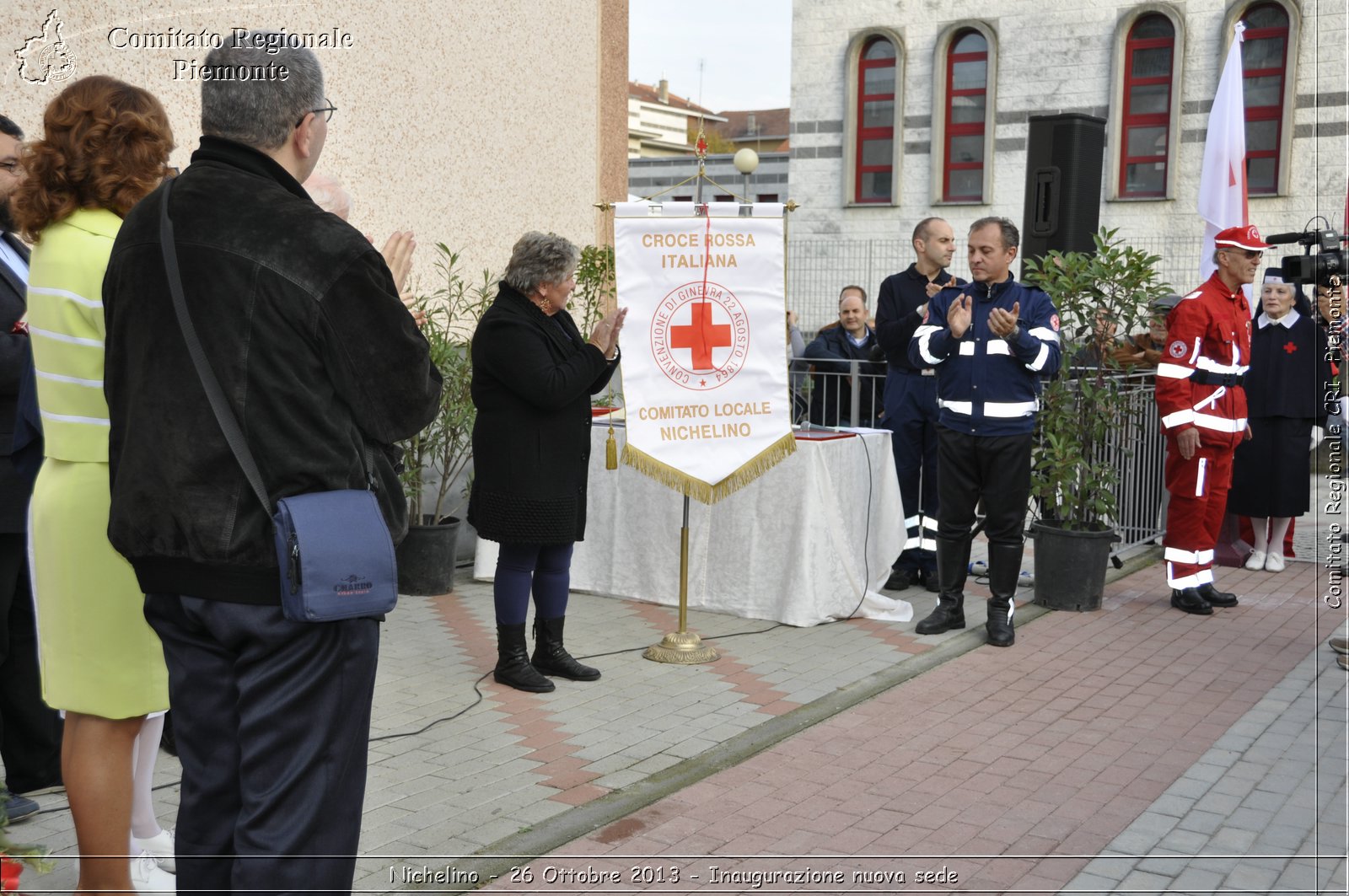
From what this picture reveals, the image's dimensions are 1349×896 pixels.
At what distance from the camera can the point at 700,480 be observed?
641 cm

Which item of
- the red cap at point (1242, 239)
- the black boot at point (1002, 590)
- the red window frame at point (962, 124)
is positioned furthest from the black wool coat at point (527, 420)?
the red window frame at point (962, 124)

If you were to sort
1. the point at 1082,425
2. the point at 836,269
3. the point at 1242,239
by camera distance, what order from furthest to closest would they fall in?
1. the point at 836,269
2. the point at 1082,425
3. the point at 1242,239

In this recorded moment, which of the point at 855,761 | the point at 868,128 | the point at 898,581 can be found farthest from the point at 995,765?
the point at 868,128

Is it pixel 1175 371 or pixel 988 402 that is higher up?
pixel 1175 371

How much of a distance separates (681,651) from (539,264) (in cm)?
202

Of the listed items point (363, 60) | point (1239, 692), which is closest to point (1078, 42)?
point (363, 60)

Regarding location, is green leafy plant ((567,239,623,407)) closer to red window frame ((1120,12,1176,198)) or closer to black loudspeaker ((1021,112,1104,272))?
black loudspeaker ((1021,112,1104,272))

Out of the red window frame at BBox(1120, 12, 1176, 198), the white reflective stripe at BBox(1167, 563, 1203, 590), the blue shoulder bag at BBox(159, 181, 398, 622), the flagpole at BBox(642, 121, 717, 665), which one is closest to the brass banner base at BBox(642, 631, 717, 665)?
the flagpole at BBox(642, 121, 717, 665)

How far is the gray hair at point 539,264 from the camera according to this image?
5617 mm

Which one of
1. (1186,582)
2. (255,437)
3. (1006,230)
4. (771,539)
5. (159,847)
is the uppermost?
(1006,230)

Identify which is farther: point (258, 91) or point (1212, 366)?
point (1212, 366)

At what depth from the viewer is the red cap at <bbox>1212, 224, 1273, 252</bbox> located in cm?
780

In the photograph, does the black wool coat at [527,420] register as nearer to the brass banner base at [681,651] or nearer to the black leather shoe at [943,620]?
the brass banner base at [681,651]

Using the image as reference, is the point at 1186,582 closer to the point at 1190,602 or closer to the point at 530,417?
the point at 1190,602
